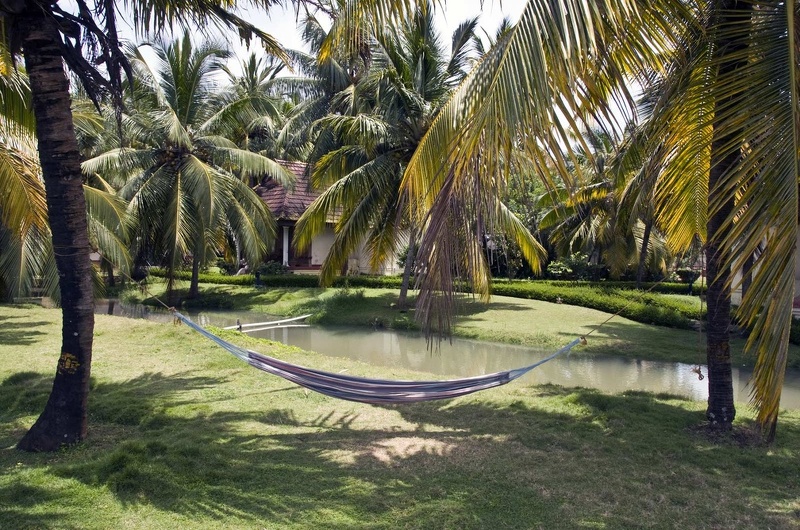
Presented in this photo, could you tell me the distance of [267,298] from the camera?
17750mm

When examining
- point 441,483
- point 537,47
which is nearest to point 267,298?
point 441,483

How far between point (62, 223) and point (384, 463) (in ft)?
8.75

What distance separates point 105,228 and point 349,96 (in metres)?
7.09

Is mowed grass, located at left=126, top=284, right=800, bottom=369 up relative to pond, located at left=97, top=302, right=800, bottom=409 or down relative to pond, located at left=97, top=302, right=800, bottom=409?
up

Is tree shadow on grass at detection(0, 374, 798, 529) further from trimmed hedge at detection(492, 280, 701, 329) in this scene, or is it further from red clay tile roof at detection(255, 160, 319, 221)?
red clay tile roof at detection(255, 160, 319, 221)

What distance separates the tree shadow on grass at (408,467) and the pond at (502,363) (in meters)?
2.19

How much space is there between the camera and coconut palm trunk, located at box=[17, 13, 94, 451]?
4.47 m

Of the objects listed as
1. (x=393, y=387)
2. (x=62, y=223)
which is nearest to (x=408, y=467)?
(x=393, y=387)

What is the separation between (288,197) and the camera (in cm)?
2205

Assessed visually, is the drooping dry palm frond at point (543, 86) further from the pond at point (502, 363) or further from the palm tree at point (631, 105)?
the pond at point (502, 363)

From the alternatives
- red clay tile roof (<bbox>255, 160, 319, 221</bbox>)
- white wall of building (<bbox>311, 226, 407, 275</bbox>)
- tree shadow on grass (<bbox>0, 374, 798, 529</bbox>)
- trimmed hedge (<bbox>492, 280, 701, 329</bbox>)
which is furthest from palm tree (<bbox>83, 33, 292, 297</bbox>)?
tree shadow on grass (<bbox>0, 374, 798, 529</bbox>)

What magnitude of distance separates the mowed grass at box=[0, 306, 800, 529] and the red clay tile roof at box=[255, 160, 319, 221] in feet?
48.0

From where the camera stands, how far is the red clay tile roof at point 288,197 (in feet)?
70.0

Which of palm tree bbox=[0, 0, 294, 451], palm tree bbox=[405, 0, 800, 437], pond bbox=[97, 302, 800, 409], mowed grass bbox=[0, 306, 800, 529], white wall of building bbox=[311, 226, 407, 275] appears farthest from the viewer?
white wall of building bbox=[311, 226, 407, 275]
